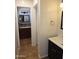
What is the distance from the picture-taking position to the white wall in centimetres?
354

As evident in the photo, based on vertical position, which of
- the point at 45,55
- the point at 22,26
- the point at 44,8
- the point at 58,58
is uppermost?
the point at 44,8

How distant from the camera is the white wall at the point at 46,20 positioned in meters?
3.54

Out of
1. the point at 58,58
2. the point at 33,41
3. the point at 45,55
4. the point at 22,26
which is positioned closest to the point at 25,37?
the point at 22,26

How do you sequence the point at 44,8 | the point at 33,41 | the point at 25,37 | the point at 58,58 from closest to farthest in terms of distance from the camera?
the point at 58,58, the point at 44,8, the point at 33,41, the point at 25,37

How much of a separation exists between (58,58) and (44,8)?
5.39 feet

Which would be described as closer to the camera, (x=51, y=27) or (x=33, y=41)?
(x=51, y=27)

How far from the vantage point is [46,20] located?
3600 millimetres

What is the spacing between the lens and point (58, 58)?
260 centimetres
